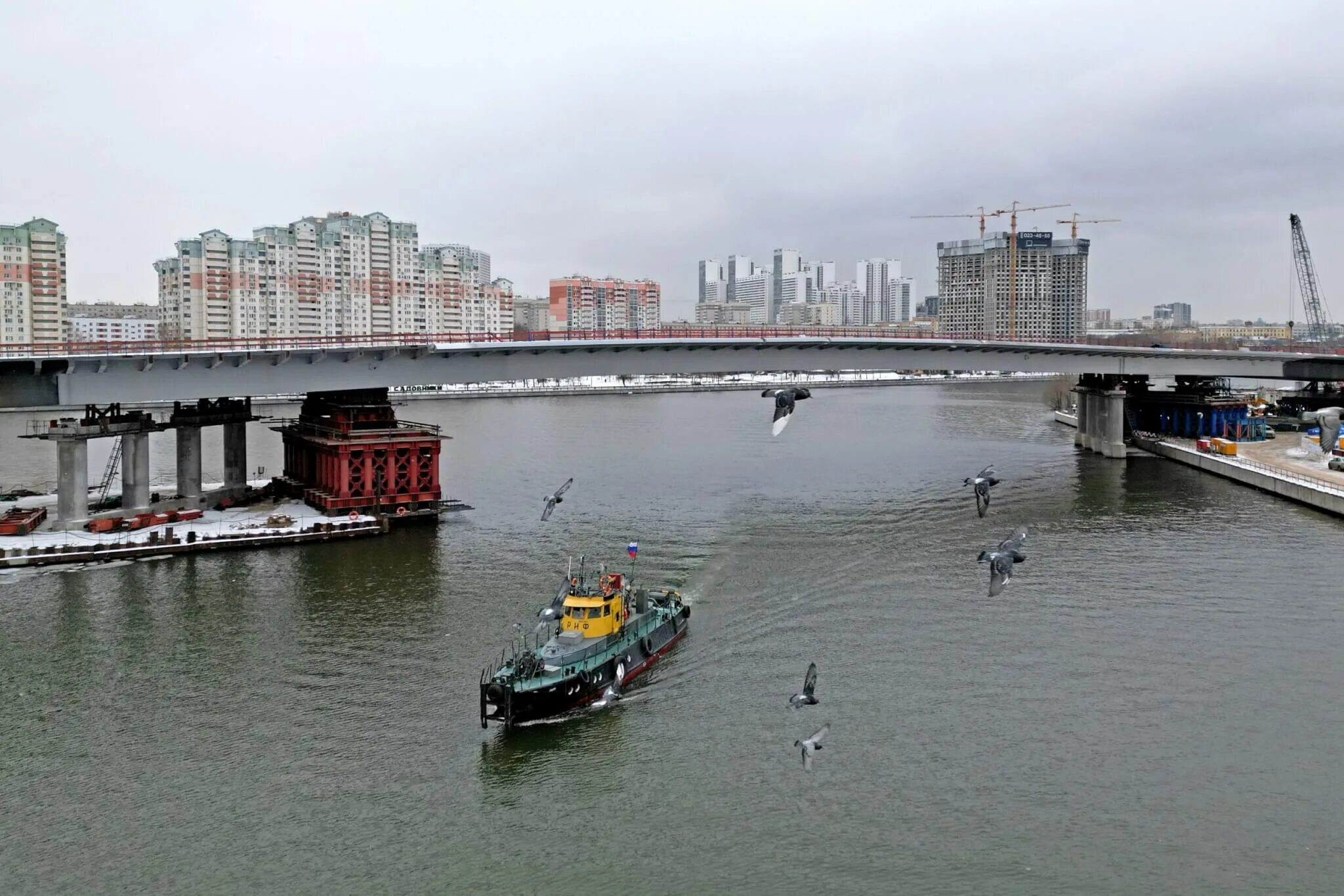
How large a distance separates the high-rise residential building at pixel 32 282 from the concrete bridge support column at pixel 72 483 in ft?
295

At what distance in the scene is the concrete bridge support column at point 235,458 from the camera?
44688mm

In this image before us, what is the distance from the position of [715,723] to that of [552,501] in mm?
8176

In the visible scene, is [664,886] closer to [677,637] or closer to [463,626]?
[677,637]

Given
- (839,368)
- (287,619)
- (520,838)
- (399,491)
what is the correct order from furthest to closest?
(839,368)
(399,491)
(287,619)
(520,838)

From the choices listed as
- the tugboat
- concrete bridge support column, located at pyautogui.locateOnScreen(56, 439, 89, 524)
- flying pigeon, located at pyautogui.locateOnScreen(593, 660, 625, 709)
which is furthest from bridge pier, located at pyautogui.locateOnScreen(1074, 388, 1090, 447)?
concrete bridge support column, located at pyautogui.locateOnScreen(56, 439, 89, 524)

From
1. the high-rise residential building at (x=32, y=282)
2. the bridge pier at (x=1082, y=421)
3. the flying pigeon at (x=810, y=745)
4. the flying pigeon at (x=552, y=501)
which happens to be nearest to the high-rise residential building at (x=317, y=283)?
the high-rise residential building at (x=32, y=282)

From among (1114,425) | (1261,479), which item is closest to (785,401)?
(1261,479)

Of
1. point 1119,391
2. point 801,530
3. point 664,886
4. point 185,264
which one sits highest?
point 185,264

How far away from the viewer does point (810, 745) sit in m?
17.5

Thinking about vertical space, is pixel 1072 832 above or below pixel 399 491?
below

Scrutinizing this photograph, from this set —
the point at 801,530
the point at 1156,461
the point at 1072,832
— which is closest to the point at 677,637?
the point at 1072,832

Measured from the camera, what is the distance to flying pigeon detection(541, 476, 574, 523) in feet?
86.7

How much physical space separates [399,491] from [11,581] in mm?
13383

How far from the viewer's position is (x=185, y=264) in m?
128
